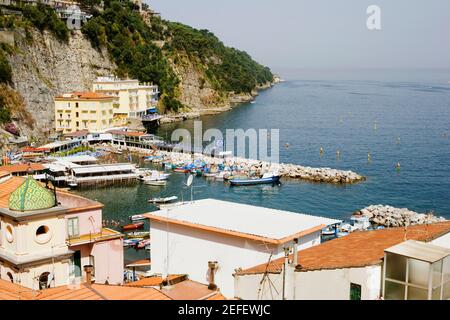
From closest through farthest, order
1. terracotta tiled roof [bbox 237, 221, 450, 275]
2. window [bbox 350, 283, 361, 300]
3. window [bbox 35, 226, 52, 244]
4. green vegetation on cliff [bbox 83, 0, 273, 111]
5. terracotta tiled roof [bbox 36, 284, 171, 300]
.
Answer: terracotta tiled roof [bbox 36, 284, 171, 300] → window [bbox 350, 283, 361, 300] → terracotta tiled roof [bbox 237, 221, 450, 275] → window [bbox 35, 226, 52, 244] → green vegetation on cliff [bbox 83, 0, 273, 111]

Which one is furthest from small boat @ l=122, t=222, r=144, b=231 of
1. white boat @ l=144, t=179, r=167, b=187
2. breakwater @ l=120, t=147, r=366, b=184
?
breakwater @ l=120, t=147, r=366, b=184

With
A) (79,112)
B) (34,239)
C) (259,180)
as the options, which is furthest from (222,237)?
(79,112)

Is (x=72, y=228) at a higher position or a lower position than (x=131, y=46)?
lower

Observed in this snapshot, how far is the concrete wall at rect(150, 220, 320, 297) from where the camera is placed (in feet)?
36.6

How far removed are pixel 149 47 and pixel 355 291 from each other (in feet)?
209

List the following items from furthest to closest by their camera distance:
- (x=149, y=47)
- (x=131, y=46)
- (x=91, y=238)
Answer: (x=149, y=47) → (x=131, y=46) → (x=91, y=238)

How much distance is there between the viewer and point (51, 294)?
22.9ft

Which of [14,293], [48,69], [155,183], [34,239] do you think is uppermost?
[48,69]

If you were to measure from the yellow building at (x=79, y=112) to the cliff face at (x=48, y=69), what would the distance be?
0.76 meters

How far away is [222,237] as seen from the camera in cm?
1159

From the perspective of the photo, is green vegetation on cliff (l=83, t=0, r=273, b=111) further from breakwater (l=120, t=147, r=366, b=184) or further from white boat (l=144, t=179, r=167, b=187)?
white boat (l=144, t=179, r=167, b=187)

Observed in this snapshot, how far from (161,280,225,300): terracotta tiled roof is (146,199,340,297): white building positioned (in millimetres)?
2679

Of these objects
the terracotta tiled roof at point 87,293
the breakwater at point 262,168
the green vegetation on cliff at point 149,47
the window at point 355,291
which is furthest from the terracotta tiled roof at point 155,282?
the green vegetation on cliff at point 149,47
